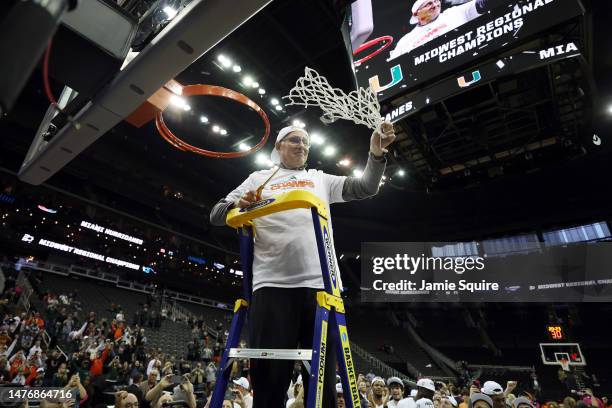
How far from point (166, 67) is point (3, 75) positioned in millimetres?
2475

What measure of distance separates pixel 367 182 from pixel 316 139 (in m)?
13.8

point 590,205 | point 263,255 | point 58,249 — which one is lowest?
point 263,255

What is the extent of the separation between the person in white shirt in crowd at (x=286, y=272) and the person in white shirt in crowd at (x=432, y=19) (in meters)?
6.03

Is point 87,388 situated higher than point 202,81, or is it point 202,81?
point 202,81

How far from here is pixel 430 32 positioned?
7.12 meters

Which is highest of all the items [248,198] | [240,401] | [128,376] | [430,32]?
[430,32]

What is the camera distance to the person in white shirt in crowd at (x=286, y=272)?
6.07 feet

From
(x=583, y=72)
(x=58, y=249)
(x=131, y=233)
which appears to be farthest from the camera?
(x=131, y=233)

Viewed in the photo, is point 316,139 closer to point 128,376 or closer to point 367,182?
point 128,376

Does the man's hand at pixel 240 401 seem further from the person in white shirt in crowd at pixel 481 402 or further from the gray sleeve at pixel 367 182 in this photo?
the gray sleeve at pixel 367 182

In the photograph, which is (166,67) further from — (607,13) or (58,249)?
(58,249)

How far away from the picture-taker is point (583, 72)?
8.84 meters

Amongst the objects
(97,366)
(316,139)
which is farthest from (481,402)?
(316,139)

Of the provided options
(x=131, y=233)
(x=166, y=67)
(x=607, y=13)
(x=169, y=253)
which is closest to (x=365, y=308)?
(x=169, y=253)
